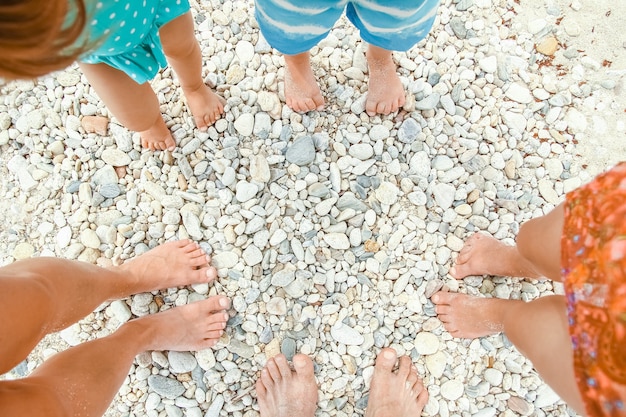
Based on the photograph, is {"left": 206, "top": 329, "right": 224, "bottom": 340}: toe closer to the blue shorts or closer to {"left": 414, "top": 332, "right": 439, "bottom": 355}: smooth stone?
{"left": 414, "top": 332, "right": 439, "bottom": 355}: smooth stone

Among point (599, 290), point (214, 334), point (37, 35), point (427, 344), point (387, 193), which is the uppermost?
point (37, 35)

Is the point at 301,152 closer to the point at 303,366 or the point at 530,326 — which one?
the point at 303,366

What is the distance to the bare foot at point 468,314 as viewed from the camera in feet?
4.66

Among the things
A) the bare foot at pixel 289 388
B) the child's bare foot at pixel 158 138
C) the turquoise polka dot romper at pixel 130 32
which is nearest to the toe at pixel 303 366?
the bare foot at pixel 289 388

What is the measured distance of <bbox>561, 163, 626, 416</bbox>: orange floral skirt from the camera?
28.2 inches

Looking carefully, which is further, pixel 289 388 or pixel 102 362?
pixel 289 388

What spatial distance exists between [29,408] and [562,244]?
3.29 feet

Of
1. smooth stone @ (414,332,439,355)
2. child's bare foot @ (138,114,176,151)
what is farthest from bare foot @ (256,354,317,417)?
child's bare foot @ (138,114,176,151)

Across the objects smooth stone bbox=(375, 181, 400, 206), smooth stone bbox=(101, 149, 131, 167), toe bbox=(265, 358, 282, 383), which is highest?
smooth stone bbox=(101, 149, 131, 167)

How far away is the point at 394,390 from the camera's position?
145 cm

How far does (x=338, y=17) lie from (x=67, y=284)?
88cm

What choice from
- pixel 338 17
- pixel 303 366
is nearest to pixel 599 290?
pixel 338 17

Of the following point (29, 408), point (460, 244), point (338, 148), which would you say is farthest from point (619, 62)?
point (29, 408)

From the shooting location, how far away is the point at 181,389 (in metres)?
1.49
